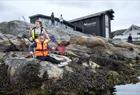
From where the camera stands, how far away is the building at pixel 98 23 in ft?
157

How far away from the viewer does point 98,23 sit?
159 feet

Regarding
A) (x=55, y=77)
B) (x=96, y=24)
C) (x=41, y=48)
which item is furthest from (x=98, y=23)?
(x=55, y=77)

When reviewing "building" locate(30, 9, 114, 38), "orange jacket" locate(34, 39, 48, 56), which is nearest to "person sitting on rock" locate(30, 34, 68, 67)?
"orange jacket" locate(34, 39, 48, 56)

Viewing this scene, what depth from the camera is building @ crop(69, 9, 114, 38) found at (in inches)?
1887

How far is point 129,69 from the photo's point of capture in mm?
21453

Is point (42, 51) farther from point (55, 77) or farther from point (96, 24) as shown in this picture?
point (96, 24)

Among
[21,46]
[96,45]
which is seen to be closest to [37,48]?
[21,46]

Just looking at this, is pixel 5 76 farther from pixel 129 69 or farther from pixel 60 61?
pixel 129 69

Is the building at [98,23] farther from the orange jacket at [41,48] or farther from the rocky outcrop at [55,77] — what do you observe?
the orange jacket at [41,48]

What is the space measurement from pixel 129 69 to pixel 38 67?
282 inches

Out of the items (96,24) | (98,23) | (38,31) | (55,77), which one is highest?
(98,23)

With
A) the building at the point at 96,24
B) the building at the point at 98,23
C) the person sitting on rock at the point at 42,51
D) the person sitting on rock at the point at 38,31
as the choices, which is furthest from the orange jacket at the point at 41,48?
the building at the point at 98,23

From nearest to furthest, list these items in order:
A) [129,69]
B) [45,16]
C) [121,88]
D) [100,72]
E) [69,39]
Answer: [121,88]
[100,72]
[129,69]
[69,39]
[45,16]

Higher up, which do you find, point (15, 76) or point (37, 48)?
point (37, 48)
